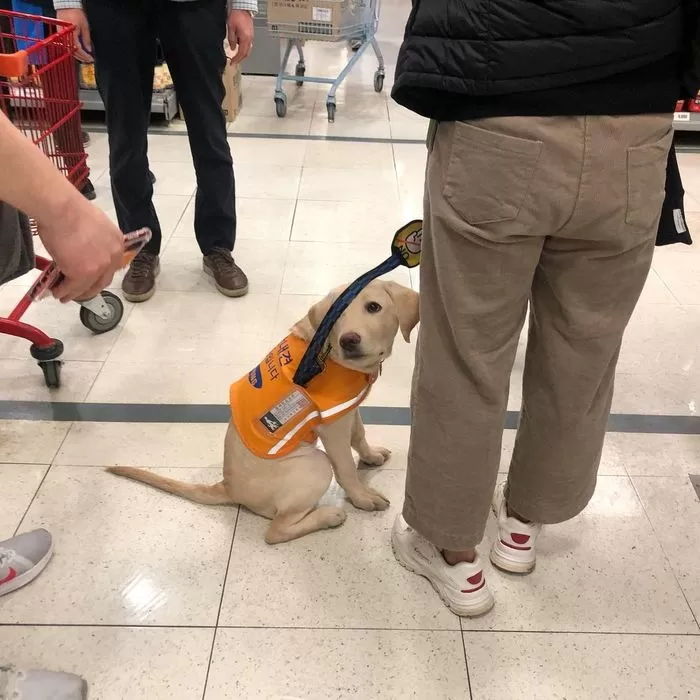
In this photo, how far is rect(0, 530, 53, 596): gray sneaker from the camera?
1457 millimetres

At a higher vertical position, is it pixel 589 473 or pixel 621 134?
pixel 621 134

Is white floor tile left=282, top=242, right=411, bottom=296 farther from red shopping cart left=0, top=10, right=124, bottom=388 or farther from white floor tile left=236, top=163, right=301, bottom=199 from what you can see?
red shopping cart left=0, top=10, right=124, bottom=388

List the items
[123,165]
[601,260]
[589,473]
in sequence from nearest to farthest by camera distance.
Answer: [601,260] → [589,473] → [123,165]

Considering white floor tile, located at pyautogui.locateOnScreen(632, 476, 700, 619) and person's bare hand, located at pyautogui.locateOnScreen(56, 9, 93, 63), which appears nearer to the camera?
white floor tile, located at pyautogui.locateOnScreen(632, 476, 700, 619)

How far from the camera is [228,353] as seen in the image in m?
2.29

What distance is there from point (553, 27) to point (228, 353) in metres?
1.63

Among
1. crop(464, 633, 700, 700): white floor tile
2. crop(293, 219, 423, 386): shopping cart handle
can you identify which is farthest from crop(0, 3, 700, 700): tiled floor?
crop(293, 219, 423, 386): shopping cart handle

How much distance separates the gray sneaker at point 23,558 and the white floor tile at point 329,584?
0.42 meters

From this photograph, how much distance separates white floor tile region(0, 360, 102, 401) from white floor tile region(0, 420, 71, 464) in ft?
0.42

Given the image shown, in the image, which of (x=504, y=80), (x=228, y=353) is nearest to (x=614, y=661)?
(x=504, y=80)

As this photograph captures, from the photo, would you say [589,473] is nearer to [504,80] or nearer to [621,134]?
[621,134]

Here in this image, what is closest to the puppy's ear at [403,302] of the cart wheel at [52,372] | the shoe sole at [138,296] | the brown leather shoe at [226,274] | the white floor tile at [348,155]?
the cart wheel at [52,372]

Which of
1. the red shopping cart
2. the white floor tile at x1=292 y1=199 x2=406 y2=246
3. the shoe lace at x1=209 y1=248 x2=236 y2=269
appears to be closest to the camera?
the red shopping cart

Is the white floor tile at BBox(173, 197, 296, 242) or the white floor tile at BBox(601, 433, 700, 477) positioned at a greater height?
the white floor tile at BBox(173, 197, 296, 242)
